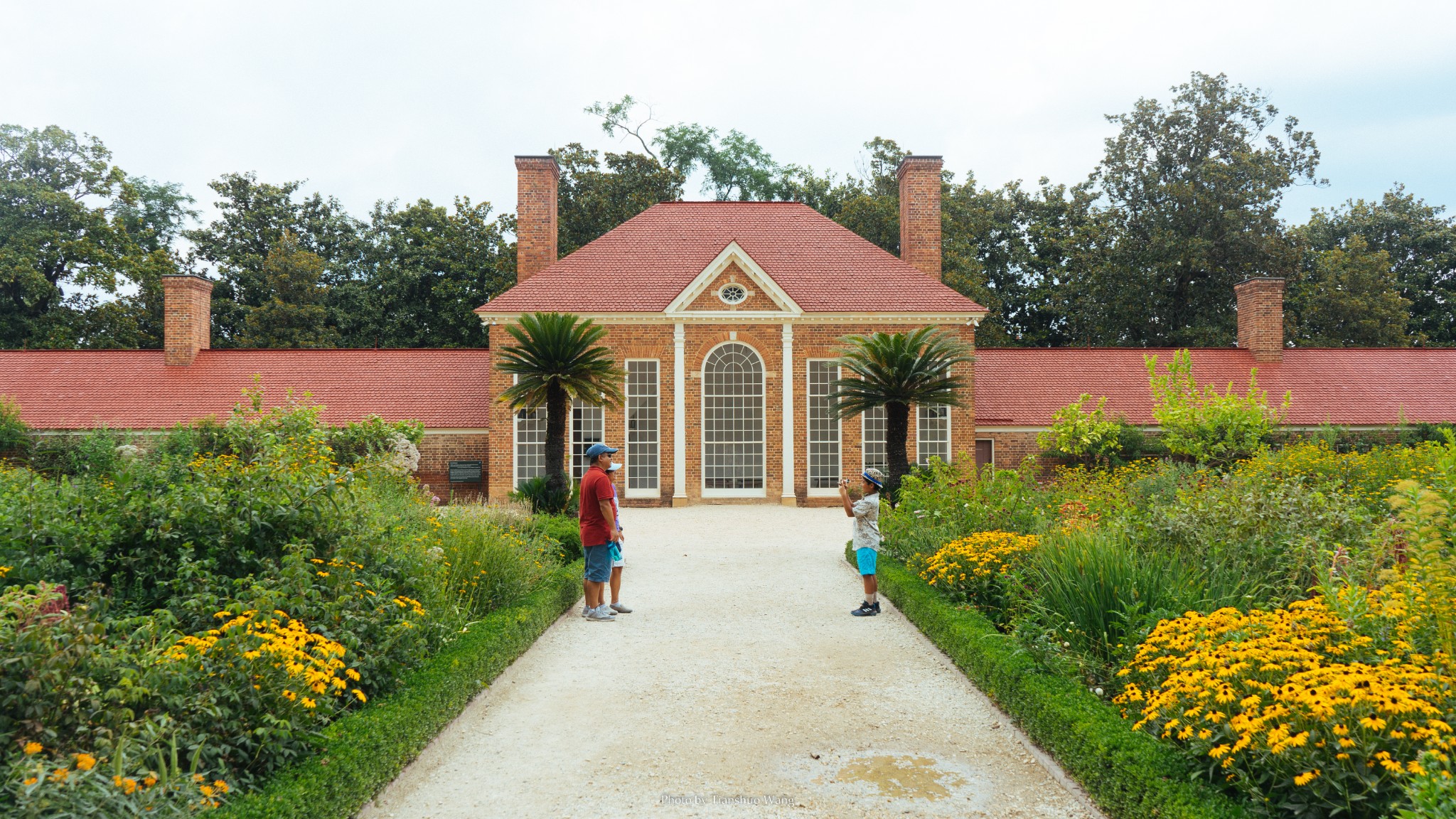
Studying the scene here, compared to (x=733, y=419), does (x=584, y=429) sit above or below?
below

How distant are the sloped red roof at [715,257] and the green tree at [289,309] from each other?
629 inches

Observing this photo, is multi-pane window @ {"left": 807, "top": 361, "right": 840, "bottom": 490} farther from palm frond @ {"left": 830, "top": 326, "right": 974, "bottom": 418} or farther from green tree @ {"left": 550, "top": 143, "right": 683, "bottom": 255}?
green tree @ {"left": 550, "top": 143, "right": 683, "bottom": 255}

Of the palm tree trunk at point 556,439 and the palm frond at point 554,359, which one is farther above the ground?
the palm frond at point 554,359

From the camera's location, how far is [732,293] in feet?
75.2

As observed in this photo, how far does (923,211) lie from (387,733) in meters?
22.5

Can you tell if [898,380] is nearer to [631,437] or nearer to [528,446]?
[631,437]

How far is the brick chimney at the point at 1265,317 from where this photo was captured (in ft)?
88.0

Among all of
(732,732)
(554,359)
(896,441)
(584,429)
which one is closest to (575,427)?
(584,429)

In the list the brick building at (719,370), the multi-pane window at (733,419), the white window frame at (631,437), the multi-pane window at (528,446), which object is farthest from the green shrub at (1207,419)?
the multi-pane window at (528,446)

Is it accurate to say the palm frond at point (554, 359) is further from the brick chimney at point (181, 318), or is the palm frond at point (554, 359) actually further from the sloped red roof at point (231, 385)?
the brick chimney at point (181, 318)

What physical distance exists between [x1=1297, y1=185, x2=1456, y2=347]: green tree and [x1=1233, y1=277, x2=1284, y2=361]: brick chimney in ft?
42.3

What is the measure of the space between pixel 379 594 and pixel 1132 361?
2541 cm

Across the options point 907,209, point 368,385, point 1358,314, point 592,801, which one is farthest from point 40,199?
point 1358,314

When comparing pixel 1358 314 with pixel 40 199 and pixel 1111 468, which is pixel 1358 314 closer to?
pixel 1111 468
